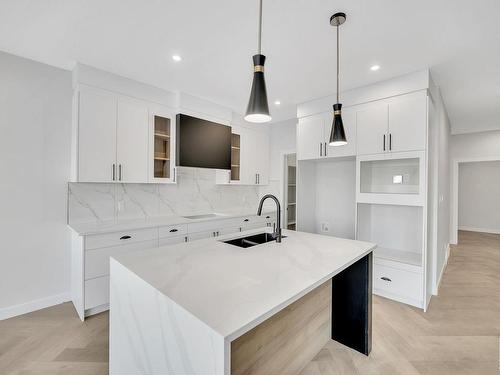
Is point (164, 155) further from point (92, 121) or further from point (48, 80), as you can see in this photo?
point (48, 80)

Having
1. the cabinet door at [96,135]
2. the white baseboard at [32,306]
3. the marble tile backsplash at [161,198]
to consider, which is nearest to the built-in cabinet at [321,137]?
the marble tile backsplash at [161,198]

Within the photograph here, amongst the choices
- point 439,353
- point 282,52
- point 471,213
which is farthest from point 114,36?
point 471,213

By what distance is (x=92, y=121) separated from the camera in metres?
2.69

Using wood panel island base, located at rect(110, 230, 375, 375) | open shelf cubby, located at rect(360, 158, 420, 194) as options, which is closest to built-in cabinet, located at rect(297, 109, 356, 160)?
open shelf cubby, located at rect(360, 158, 420, 194)

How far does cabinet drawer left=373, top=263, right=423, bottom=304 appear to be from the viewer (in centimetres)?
272

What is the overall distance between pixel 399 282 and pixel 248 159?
2.82m

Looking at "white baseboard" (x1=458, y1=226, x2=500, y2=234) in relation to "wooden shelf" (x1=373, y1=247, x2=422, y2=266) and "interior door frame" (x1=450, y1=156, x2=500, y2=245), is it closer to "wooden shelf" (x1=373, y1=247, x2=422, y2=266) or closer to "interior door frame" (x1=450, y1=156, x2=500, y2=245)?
"interior door frame" (x1=450, y1=156, x2=500, y2=245)

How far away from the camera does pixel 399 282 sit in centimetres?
285

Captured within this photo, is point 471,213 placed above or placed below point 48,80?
below

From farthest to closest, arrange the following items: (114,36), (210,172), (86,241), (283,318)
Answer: (210,172), (86,241), (114,36), (283,318)

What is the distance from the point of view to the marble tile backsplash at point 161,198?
289 centimetres

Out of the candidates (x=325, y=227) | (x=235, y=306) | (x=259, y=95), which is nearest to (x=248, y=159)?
(x=325, y=227)

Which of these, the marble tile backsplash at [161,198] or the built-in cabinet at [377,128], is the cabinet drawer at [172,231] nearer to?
the marble tile backsplash at [161,198]

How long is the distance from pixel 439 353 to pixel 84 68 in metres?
4.18
